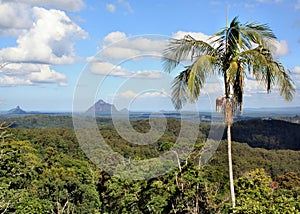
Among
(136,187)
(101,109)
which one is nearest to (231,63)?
(101,109)

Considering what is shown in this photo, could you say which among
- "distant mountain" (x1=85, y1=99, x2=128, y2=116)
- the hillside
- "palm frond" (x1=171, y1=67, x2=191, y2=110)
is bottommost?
the hillside

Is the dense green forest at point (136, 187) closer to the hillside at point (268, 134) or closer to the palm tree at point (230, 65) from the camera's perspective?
the palm tree at point (230, 65)

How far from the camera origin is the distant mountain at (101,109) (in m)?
7.15

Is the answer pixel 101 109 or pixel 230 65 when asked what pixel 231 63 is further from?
pixel 101 109

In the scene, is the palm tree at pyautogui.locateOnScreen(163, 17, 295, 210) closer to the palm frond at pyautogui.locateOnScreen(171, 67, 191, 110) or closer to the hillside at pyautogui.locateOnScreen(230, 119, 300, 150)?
the palm frond at pyautogui.locateOnScreen(171, 67, 191, 110)

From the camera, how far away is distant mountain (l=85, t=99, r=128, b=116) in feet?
23.4

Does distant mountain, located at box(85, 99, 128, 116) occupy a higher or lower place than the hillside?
higher

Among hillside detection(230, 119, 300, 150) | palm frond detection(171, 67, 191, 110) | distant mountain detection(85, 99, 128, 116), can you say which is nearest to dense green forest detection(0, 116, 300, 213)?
distant mountain detection(85, 99, 128, 116)

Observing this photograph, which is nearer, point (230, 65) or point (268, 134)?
point (230, 65)

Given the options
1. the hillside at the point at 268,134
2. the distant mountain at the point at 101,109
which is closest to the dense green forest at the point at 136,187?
the distant mountain at the point at 101,109

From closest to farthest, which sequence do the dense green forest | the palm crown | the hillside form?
the palm crown < the dense green forest < the hillside

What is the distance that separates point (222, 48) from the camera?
20.0 feet

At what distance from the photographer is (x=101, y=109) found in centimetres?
746

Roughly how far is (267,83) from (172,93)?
1466 mm
